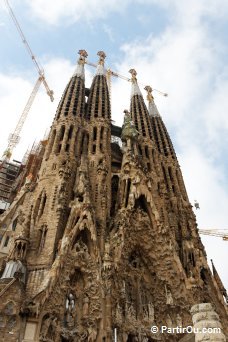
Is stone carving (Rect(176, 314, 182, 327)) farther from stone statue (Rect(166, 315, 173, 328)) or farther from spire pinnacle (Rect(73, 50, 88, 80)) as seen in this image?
spire pinnacle (Rect(73, 50, 88, 80))

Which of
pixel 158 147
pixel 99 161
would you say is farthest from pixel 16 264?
pixel 158 147

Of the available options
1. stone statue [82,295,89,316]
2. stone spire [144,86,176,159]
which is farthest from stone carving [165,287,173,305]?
stone spire [144,86,176,159]

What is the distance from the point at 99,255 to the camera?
1719cm

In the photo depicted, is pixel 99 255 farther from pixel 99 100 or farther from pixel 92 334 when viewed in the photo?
pixel 99 100

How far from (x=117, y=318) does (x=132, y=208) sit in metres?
6.88

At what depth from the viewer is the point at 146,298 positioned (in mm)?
19375

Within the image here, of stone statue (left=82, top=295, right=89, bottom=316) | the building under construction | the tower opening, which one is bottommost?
stone statue (left=82, top=295, right=89, bottom=316)

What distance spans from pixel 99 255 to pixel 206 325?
9.08m

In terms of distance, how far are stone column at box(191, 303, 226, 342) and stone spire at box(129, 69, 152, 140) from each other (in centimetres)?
2482

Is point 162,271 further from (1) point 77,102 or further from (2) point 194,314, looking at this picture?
(1) point 77,102

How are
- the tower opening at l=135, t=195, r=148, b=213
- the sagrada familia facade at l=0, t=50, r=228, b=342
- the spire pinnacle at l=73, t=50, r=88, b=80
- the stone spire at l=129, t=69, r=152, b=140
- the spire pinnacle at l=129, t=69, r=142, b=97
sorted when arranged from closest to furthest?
the sagrada familia facade at l=0, t=50, r=228, b=342 < the tower opening at l=135, t=195, r=148, b=213 < the stone spire at l=129, t=69, r=152, b=140 < the spire pinnacle at l=73, t=50, r=88, b=80 < the spire pinnacle at l=129, t=69, r=142, b=97

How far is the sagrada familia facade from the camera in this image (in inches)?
563

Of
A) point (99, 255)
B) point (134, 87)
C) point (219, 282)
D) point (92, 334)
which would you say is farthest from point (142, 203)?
point (134, 87)

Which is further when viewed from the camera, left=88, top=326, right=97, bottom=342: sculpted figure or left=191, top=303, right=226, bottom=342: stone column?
left=88, top=326, right=97, bottom=342: sculpted figure
